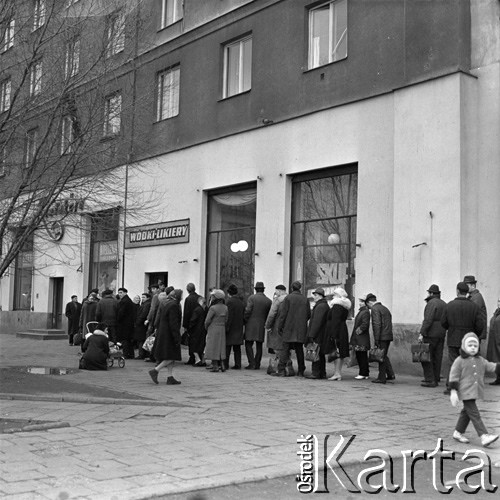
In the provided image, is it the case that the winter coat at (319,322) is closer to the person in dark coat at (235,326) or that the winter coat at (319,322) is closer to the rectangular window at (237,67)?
the person in dark coat at (235,326)

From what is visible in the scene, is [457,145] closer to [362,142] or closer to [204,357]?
[362,142]

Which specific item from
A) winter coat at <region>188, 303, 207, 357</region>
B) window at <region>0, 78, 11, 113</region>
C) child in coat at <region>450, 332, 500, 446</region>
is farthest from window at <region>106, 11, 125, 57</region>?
child in coat at <region>450, 332, 500, 446</region>

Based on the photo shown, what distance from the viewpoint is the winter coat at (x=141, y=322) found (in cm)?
1755

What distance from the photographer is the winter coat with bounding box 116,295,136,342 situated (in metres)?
17.8

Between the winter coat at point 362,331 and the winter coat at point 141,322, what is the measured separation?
572 cm

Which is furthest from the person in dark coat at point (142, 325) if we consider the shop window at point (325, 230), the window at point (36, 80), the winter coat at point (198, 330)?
the window at point (36, 80)

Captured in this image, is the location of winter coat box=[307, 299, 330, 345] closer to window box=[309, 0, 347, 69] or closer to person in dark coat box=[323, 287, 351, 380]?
person in dark coat box=[323, 287, 351, 380]

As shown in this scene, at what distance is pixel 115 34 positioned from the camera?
11.7m

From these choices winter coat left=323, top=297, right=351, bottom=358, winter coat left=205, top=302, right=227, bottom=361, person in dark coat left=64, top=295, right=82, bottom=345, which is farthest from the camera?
person in dark coat left=64, top=295, right=82, bottom=345

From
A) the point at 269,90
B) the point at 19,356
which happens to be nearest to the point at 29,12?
the point at 269,90

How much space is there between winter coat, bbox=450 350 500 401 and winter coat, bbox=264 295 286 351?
255 inches

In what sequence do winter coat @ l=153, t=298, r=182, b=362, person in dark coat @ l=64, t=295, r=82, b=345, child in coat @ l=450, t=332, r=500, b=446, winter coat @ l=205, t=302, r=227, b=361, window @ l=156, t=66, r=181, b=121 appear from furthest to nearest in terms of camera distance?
1. person in dark coat @ l=64, t=295, r=82, b=345
2. window @ l=156, t=66, r=181, b=121
3. winter coat @ l=205, t=302, r=227, b=361
4. winter coat @ l=153, t=298, r=182, b=362
5. child in coat @ l=450, t=332, r=500, b=446

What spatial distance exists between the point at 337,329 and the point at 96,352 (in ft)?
16.1

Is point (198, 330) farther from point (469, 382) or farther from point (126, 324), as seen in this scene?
point (469, 382)
